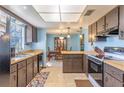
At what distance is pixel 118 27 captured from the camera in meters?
3.65

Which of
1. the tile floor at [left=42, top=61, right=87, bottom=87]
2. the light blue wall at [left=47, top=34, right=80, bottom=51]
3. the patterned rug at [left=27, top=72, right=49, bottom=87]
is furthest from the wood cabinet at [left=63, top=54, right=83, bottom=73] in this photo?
the light blue wall at [left=47, top=34, right=80, bottom=51]

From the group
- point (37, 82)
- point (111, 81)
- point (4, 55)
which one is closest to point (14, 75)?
point (4, 55)

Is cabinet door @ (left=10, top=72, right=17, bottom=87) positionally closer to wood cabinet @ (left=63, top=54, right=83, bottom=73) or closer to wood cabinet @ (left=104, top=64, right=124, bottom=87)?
wood cabinet @ (left=104, top=64, right=124, bottom=87)

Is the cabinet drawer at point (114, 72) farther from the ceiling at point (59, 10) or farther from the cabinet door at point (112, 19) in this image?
the ceiling at point (59, 10)

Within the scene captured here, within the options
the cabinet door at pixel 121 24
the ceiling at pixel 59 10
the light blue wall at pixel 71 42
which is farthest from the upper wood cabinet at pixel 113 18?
the light blue wall at pixel 71 42

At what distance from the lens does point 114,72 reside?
2.83 metres

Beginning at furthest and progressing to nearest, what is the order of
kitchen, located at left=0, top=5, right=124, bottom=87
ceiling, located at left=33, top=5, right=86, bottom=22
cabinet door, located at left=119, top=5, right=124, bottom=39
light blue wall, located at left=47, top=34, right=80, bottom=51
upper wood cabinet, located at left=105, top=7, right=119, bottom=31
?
light blue wall, located at left=47, top=34, right=80, bottom=51 → ceiling, located at left=33, top=5, right=86, bottom=22 → upper wood cabinet, located at left=105, top=7, right=119, bottom=31 → cabinet door, located at left=119, top=5, right=124, bottom=39 → kitchen, located at left=0, top=5, right=124, bottom=87

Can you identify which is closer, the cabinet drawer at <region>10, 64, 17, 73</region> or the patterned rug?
the cabinet drawer at <region>10, 64, 17, 73</region>

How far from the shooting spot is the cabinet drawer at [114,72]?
2480 mm

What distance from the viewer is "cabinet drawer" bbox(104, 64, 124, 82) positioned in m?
2.48

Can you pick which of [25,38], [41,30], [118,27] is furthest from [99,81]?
[41,30]

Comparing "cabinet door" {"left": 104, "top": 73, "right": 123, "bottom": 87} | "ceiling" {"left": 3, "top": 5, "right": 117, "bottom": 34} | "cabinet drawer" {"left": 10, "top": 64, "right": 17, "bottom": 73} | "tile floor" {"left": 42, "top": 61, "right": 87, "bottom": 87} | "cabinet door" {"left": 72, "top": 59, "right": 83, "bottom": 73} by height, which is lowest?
"tile floor" {"left": 42, "top": 61, "right": 87, "bottom": 87}

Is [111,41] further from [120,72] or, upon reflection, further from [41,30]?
[41,30]
